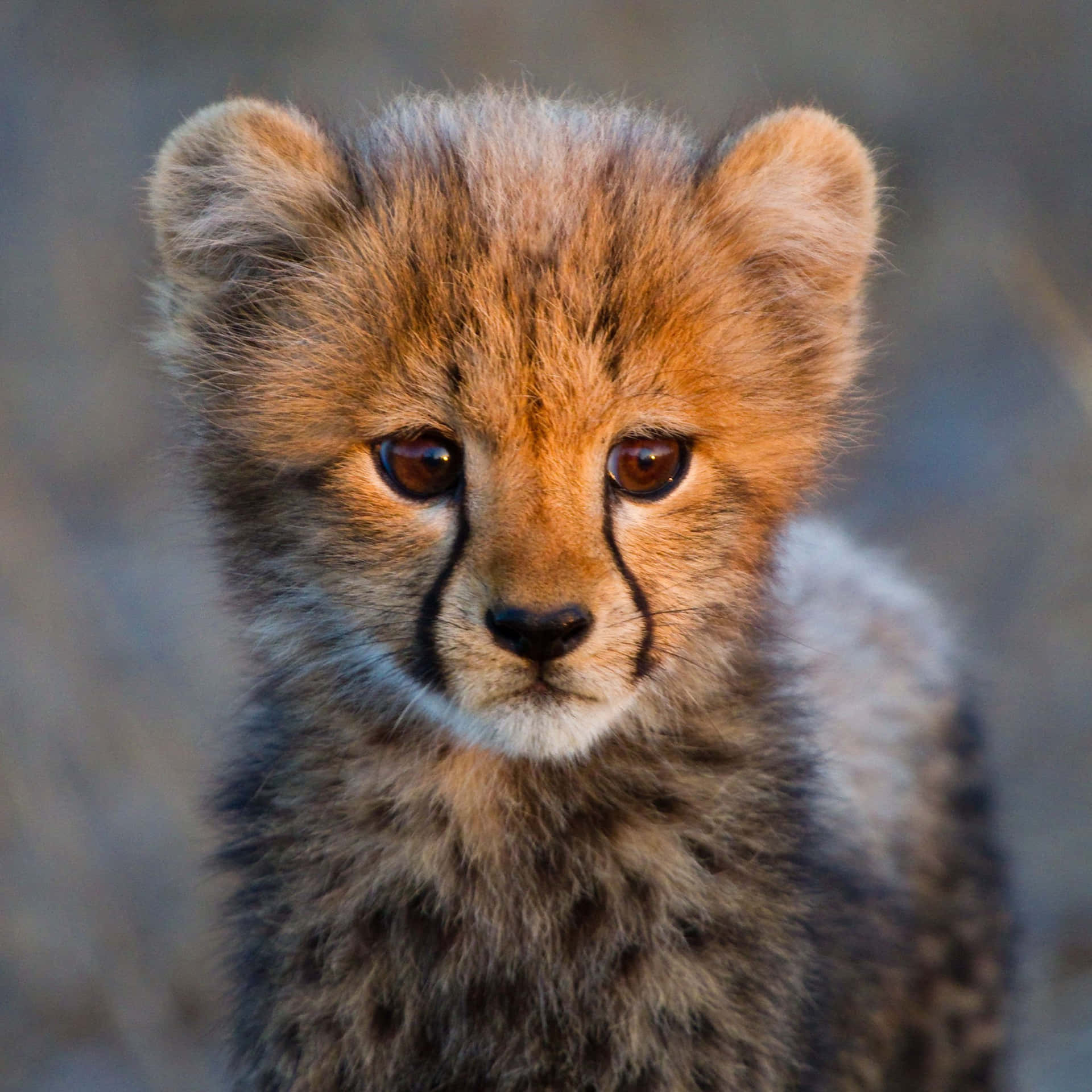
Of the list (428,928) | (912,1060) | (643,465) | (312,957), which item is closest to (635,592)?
(643,465)

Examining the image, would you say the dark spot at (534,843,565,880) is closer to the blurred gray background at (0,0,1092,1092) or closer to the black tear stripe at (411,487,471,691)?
the black tear stripe at (411,487,471,691)

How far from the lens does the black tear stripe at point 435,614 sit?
146 centimetres

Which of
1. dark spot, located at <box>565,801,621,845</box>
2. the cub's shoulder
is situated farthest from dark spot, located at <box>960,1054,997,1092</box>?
dark spot, located at <box>565,801,621,845</box>

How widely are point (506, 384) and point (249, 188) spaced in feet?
1.34

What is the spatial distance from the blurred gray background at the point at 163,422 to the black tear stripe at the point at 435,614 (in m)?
1.72

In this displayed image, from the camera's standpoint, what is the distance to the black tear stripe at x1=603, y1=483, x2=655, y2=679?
1479 millimetres

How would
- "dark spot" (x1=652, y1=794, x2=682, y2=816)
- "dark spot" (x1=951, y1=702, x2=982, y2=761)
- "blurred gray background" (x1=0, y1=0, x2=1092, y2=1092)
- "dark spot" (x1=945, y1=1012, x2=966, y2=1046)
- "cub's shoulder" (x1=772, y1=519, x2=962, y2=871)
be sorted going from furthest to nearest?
"blurred gray background" (x1=0, y1=0, x2=1092, y2=1092), "dark spot" (x1=951, y1=702, x2=982, y2=761), "dark spot" (x1=945, y1=1012, x2=966, y2=1046), "cub's shoulder" (x1=772, y1=519, x2=962, y2=871), "dark spot" (x1=652, y1=794, x2=682, y2=816)

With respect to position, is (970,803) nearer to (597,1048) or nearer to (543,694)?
(597,1048)

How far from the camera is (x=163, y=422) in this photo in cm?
335

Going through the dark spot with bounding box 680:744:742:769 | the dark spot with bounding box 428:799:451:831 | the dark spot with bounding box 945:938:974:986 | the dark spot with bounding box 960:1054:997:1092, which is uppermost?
the dark spot with bounding box 680:744:742:769

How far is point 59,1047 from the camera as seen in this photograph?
3080 millimetres

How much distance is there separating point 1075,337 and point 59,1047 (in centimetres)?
255

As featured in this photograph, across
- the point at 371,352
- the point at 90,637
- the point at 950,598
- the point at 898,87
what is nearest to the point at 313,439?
the point at 371,352

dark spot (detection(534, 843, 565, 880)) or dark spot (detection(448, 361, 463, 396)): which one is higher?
dark spot (detection(448, 361, 463, 396))
